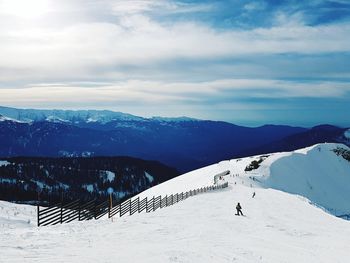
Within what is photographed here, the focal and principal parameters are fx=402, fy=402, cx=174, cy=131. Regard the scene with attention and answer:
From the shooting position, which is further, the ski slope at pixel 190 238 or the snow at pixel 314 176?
the snow at pixel 314 176

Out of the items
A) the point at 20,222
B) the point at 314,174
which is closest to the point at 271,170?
the point at 314,174

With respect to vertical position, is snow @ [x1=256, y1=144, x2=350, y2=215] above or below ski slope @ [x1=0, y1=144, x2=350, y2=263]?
below

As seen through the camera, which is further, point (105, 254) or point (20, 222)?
point (20, 222)

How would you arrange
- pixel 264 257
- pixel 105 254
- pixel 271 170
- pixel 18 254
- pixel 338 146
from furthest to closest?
pixel 338 146
pixel 271 170
pixel 264 257
pixel 105 254
pixel 18 254

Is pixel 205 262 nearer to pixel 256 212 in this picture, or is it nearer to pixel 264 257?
pixel 264 257

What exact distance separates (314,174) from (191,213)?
96.6 m

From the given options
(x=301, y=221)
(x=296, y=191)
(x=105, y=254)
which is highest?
(x=105, y=254)

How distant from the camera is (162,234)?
22.4m

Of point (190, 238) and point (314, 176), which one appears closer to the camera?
point (190, 238)

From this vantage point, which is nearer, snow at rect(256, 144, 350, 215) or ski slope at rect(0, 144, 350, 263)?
ski slope at rect(0, 144, 350, 263)

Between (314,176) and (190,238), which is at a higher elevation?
(190,238)

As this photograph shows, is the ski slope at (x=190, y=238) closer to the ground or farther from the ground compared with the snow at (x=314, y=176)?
farther from the ground

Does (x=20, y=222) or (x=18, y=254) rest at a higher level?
(x=18, y=254)

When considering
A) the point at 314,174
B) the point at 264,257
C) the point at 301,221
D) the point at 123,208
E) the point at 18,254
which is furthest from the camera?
the point at 314,174
